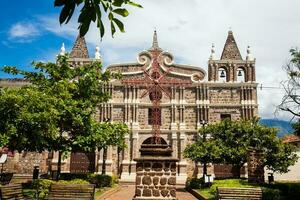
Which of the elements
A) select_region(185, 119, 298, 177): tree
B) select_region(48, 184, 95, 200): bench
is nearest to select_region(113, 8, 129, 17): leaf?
select_region(48, 184, 95, 200): bench

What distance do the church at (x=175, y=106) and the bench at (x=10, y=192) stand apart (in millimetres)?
18796

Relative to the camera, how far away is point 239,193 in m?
12.4

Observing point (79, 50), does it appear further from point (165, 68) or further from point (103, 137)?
point (103, 137)

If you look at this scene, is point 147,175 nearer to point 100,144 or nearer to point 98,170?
point 100,144

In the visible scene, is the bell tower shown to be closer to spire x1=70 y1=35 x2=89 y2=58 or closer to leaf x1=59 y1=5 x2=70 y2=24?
spire x1=70 y1=35 x2=89 y2=58

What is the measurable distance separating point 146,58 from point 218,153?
13641mm

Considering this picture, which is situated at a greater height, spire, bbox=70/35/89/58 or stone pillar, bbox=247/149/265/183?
spire, bbox=70/35/89/58

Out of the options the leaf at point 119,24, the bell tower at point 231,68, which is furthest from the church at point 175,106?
the leaf at point 119,24

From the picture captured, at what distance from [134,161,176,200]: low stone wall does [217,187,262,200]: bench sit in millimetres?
2375

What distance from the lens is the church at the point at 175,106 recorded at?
3044 cm

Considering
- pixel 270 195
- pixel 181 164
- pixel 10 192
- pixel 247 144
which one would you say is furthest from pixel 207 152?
pixel 10 192

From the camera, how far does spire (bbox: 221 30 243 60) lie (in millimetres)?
32719

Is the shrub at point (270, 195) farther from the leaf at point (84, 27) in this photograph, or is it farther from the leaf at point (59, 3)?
the leaf at point (59, 3)

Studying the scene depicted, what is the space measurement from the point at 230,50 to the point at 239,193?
22.6 meters
